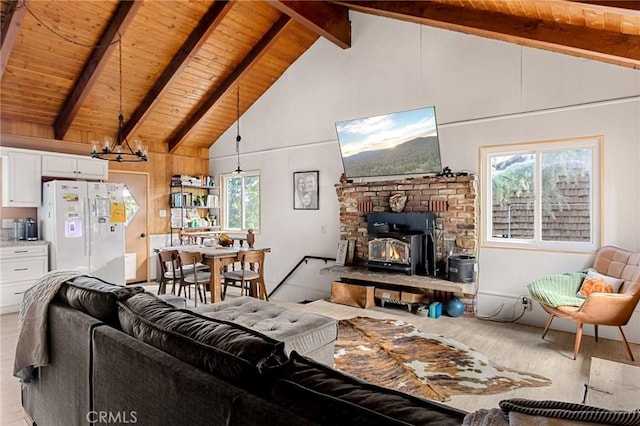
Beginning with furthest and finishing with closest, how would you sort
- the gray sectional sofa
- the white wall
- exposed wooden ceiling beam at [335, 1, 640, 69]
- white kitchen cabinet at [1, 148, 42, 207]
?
white kitchen cabinet at [1, 148, 42, 207] → the white wall → exposed wooden ceiling beam at [335, 1, 640, 69] → the gray sectional sofa

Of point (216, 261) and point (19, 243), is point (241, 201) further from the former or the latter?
point (19, 243)

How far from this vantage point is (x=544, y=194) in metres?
4.37

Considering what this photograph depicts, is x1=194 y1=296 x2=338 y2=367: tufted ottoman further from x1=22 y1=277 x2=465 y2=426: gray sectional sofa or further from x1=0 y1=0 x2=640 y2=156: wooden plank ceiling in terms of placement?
x1=0 y1=0 x2=640 y2=156: wooden plank ceiling

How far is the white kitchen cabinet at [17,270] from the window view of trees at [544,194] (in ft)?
20.7

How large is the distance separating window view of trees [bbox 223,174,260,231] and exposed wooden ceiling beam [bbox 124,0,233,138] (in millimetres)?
2068

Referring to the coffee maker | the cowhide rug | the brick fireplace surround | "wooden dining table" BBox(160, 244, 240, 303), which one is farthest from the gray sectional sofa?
the coffee maker

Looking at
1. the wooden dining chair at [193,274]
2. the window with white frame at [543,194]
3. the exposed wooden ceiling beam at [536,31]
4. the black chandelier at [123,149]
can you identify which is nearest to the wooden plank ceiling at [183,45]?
the exposed wooden ceiling beam at [536,31]

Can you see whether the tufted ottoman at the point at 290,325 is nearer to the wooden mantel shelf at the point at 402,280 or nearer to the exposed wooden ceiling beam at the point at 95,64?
the wooden mantel shelf at the point at 402,280

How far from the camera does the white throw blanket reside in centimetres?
205

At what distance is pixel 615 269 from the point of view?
143 inches

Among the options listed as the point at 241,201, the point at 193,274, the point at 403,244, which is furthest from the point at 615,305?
the point at 241,201

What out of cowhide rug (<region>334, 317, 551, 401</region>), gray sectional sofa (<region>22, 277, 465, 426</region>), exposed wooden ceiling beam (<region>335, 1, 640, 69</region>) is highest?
exposed wooden ceiling beam (<region>335, 1, 640, 69</region>)

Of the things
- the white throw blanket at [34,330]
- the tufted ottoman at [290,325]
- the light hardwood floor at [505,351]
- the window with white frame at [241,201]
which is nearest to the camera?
the white throw blanket at [34,330]

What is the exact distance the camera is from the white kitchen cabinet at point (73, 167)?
5.62 meters
